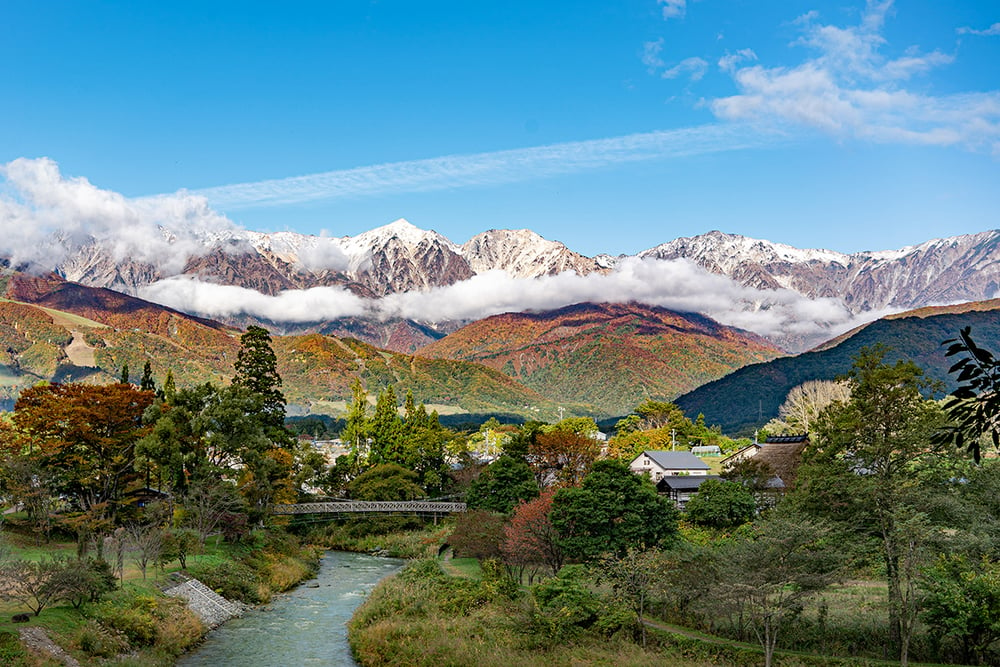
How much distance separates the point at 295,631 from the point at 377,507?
100ft

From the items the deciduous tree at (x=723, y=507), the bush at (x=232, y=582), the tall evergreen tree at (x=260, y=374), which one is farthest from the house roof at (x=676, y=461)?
the bush at (x=232, y=582)

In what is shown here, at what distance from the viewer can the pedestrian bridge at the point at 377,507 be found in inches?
2484

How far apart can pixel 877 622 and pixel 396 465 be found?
53.3m

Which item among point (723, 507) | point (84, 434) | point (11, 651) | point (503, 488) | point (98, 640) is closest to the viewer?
point (11, 651)

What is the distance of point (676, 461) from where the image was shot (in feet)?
260

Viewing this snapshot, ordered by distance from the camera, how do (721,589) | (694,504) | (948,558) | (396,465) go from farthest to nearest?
(396,465)
(694,504)
(948,558)
(721,589)

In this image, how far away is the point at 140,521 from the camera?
142 ft

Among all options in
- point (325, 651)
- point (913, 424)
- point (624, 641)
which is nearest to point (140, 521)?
point (325, 651)

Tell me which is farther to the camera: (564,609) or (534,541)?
(534,541)

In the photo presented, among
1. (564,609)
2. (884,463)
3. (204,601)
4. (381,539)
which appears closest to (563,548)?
(564,609)

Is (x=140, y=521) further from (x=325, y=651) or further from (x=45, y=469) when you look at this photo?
(x=325, y=651)

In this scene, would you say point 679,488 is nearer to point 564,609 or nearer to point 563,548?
point 563,548

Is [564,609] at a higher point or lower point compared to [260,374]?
lower

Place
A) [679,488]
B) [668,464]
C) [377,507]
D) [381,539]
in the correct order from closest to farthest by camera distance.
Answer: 1. [381,539]
2. [377,507]
3. [679,488]
4. [668,464]
